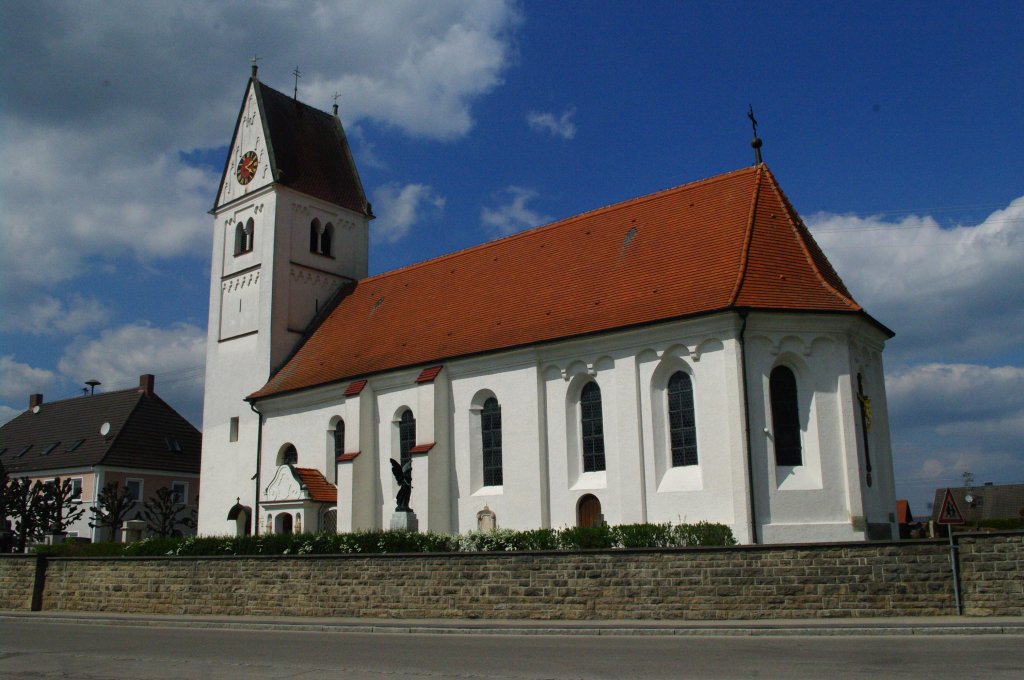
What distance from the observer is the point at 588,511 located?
23578 millimetres

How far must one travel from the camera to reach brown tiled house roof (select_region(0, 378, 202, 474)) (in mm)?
44125

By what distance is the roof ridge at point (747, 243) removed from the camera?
71.9 feet

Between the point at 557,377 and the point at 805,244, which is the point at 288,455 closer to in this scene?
the point at 557,377

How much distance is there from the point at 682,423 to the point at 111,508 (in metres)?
26.6

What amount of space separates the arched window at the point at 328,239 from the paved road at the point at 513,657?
22.9 m

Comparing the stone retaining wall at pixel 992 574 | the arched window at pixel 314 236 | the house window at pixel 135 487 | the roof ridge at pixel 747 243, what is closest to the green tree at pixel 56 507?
the house window at pixel 135 487

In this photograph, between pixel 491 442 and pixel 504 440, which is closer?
pixel 504 440

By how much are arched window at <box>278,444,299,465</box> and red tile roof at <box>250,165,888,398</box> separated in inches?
85.4

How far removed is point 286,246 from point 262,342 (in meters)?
4.03

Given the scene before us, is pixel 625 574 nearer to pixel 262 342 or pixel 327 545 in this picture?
pixel 327 545

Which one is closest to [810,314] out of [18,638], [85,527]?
[18,638]

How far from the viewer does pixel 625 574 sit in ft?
56.2

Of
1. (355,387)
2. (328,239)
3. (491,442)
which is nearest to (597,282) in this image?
(491,442)

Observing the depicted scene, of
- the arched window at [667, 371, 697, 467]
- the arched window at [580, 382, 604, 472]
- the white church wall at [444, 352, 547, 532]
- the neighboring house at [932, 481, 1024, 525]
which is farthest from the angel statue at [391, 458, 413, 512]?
the neighboring house at [932, 481, 1024, 525]
